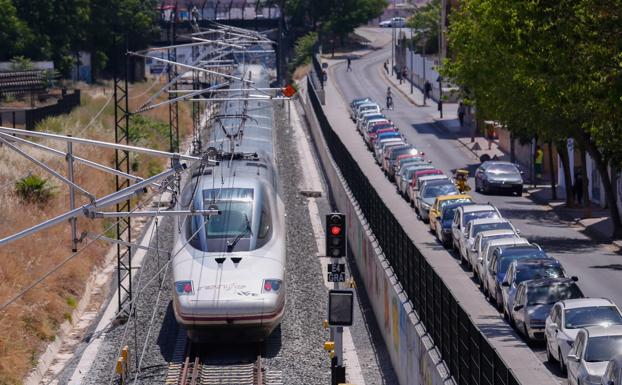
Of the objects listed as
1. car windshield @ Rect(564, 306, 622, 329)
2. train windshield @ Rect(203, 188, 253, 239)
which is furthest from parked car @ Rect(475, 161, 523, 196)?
car windshield @ Rect(564, 306, 622, 329)

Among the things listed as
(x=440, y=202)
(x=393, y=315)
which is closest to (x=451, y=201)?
(x=440, y=202)

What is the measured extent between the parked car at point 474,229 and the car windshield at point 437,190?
329 inches

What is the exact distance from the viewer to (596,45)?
1015 inches

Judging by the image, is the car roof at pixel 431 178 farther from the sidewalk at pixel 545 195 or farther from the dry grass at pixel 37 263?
the dry grass at pixel 37 263

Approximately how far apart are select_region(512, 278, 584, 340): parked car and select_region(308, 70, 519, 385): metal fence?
2.55 meters

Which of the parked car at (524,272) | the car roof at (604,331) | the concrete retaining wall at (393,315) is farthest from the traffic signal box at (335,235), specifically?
the parked car at (524,272)

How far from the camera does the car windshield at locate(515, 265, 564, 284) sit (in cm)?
2873

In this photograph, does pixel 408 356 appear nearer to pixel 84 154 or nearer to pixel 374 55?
pixel 84 154

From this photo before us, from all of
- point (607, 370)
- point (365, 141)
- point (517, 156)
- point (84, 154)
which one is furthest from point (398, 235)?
point (365, 141)

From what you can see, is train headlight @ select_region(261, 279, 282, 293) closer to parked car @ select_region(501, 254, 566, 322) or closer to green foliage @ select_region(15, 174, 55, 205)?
parked car @ select_region(501, 254, 566, 322)

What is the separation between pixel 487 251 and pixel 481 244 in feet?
4.63

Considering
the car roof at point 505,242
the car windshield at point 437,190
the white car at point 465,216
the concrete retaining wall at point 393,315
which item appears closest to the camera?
the concrete retaining wall at point 393,315

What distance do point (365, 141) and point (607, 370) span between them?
2270 inches

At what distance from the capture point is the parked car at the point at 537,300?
2588 centimetres
